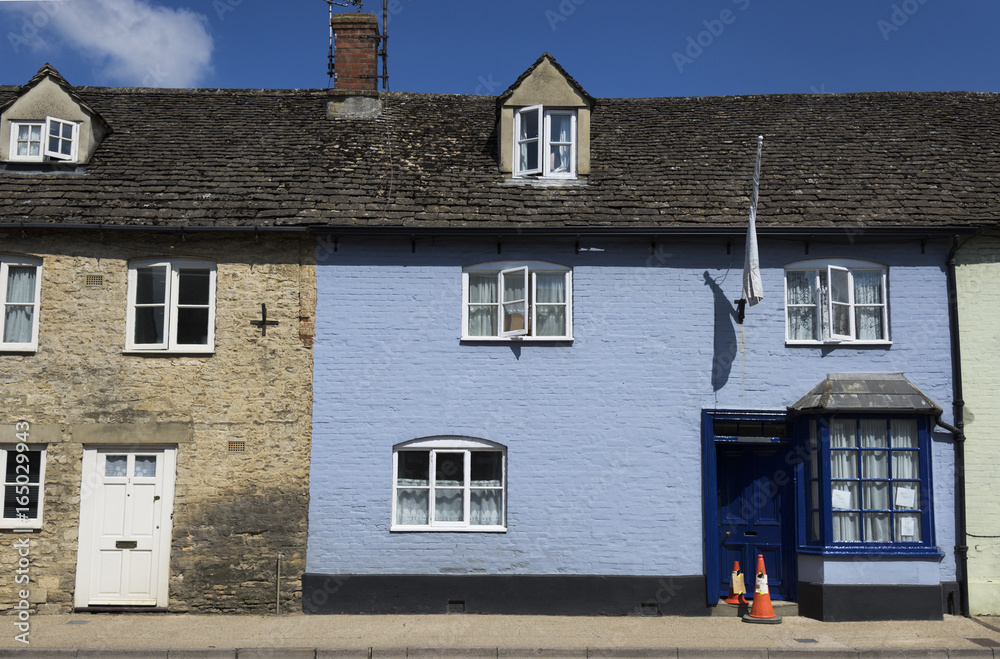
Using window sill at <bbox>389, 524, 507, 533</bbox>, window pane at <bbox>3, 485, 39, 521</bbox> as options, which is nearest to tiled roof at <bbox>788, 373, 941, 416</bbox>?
window sill at <bbox>389, 524, 507, 533</bbox>

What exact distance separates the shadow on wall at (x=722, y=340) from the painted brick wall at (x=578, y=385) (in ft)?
0.07

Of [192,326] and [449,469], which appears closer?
[449,469]

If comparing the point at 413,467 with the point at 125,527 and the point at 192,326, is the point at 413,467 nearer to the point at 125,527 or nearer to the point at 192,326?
the point at 192,326

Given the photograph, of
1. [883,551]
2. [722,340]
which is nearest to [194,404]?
Result: [722,340]

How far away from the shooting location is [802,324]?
12.5m

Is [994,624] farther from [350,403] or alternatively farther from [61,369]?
[61,369]

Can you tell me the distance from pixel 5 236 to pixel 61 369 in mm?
2133

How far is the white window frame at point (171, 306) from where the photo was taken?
1223cm

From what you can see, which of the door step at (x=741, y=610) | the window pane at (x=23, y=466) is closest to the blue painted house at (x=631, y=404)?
the door step at (x=741, y=610)

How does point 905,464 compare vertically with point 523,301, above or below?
below

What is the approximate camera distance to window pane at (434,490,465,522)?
12.2m

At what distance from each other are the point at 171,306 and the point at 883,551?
1053cm

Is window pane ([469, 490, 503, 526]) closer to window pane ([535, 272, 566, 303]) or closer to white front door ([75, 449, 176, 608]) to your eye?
window pane ([535, 272, 566, 303])

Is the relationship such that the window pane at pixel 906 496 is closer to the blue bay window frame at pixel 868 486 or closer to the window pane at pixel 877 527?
the blue bay window frame at pixel 868 486
